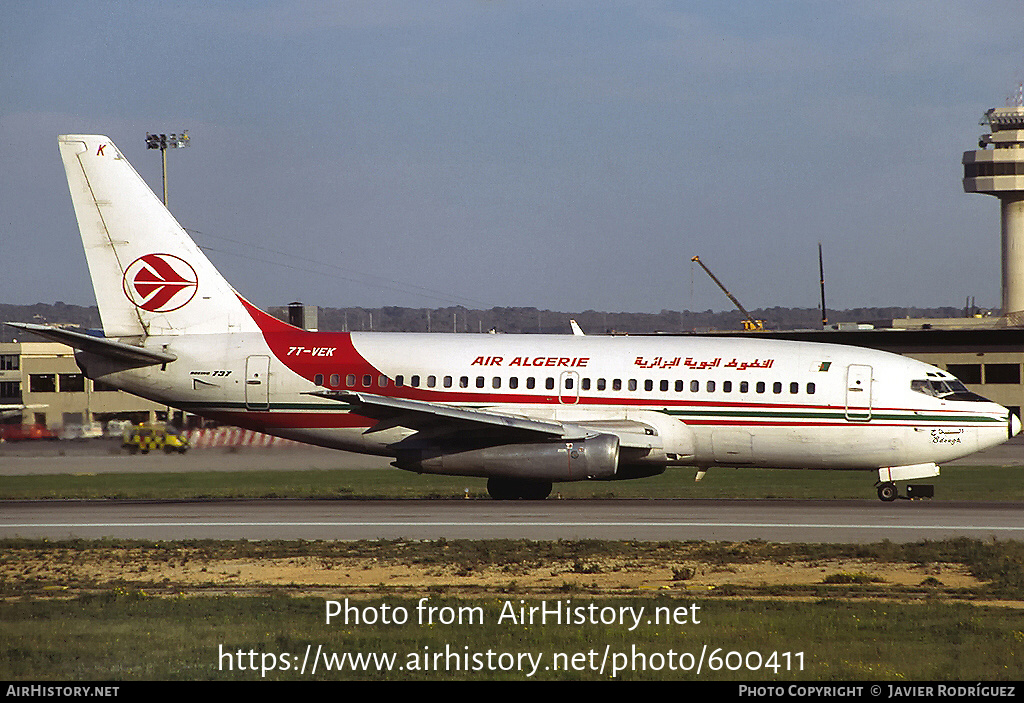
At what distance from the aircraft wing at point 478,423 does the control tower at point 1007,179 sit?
104341 mm

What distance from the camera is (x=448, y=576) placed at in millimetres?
18906

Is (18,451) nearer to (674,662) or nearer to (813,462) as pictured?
(813,462)

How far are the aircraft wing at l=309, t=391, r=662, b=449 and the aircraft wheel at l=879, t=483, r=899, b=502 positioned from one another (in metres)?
5.74

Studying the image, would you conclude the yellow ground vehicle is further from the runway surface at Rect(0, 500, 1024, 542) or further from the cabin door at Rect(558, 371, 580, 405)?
the cabin door at Rect(558, 371, 580, 405)

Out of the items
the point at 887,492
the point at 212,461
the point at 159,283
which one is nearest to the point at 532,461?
the point at 887,492

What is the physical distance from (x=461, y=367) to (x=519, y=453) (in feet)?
10.8

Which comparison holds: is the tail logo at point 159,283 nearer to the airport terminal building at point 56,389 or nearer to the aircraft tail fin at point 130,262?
the aircraft tail fin at point 130,262

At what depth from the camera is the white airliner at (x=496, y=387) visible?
28.7 meters

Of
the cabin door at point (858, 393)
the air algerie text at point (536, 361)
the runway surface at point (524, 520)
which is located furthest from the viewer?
the air algerie text at point (536, 361)

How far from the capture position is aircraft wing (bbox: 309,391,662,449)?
27.8 m

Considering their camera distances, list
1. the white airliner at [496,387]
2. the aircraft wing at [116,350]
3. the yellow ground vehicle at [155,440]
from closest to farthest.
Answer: the white airliner at [496,387] → the aircraft wing at [116,350] → the yellow ground vehicle at [155,440]

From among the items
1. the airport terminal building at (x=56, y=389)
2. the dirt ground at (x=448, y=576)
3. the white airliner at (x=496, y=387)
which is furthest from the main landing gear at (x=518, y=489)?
the airport terminal building at (x=56, y=389)
